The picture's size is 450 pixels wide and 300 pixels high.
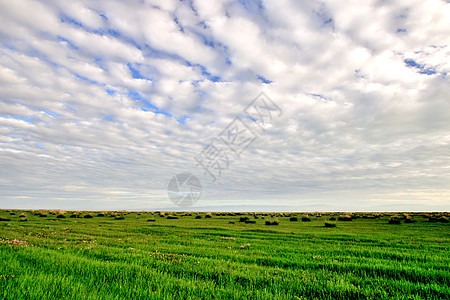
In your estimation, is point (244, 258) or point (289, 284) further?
point (244, 258)

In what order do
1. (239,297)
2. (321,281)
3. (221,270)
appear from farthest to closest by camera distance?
(221,270) → (321,281) → (239,297)

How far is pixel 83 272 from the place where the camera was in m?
7.05

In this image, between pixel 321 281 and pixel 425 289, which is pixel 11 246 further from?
pixel 425 289

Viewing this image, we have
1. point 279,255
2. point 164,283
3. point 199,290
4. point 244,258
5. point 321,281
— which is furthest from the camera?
point 279,255

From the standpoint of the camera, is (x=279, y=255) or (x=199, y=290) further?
(x=279, y=255)

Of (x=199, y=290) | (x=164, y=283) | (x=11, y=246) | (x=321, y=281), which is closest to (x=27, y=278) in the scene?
(x=164, y=283)

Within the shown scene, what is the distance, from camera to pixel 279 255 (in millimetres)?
10875

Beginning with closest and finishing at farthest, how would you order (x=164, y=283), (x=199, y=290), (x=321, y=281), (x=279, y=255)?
(x=199, y=290) → (x=164, y=283) → (x=321, y=281) → (x=279, y=255)

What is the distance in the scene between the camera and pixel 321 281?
6711mm

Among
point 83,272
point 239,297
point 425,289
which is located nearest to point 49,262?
point 83,272

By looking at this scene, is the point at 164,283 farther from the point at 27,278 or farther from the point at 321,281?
the point at 321,281

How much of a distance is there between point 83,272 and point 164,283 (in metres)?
2.79

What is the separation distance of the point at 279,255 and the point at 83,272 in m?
7.93

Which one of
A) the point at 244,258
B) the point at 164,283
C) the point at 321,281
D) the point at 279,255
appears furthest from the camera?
the point at 279,255
